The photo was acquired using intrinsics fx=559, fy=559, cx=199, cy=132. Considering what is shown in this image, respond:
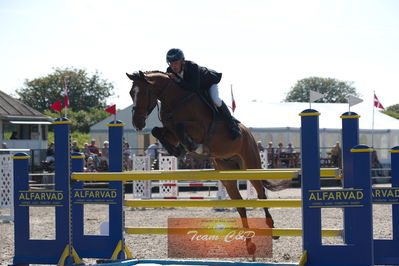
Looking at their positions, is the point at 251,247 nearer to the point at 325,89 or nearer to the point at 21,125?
the point at 21,125

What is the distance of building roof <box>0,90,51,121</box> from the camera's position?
25.3 metres

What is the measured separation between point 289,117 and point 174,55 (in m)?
18.8

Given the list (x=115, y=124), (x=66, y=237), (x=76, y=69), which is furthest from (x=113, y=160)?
(x=76, y=69)

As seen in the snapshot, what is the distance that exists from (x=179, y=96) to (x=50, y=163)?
38.2ft

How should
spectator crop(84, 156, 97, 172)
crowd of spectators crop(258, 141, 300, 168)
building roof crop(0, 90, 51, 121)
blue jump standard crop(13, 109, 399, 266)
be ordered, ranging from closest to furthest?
blue jump standard crop(13, 109, 399, 266) → spectator crop(84, 156, 97, 172) → crowd of spectators crop(258, 141, 300, 168) → building roof crop(0, 90, 51, 121)

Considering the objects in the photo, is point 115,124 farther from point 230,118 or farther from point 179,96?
point 230,118

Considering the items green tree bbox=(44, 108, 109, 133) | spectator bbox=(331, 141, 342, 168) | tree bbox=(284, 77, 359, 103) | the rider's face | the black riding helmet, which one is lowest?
spectator bbox=(331, 141, 342, 168)

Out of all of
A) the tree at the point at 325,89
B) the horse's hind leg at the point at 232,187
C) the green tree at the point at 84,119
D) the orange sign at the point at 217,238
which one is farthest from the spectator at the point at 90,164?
the tree at the point at 325,89

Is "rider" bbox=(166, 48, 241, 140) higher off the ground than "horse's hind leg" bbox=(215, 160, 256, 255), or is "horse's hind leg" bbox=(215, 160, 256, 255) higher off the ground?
"rider" bbox=(166, 48, 241, 140)

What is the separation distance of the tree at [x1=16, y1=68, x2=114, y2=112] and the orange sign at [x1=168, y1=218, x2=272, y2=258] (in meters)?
47.8

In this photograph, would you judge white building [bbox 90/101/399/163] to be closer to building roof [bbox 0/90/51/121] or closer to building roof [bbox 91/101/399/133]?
building roof [bbox 91/101/399/133]

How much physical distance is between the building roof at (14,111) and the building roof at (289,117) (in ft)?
33.4

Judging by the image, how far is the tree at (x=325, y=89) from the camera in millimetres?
76125

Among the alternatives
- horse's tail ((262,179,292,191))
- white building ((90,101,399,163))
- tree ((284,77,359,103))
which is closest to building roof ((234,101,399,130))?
white building ((90,101,399,163))
